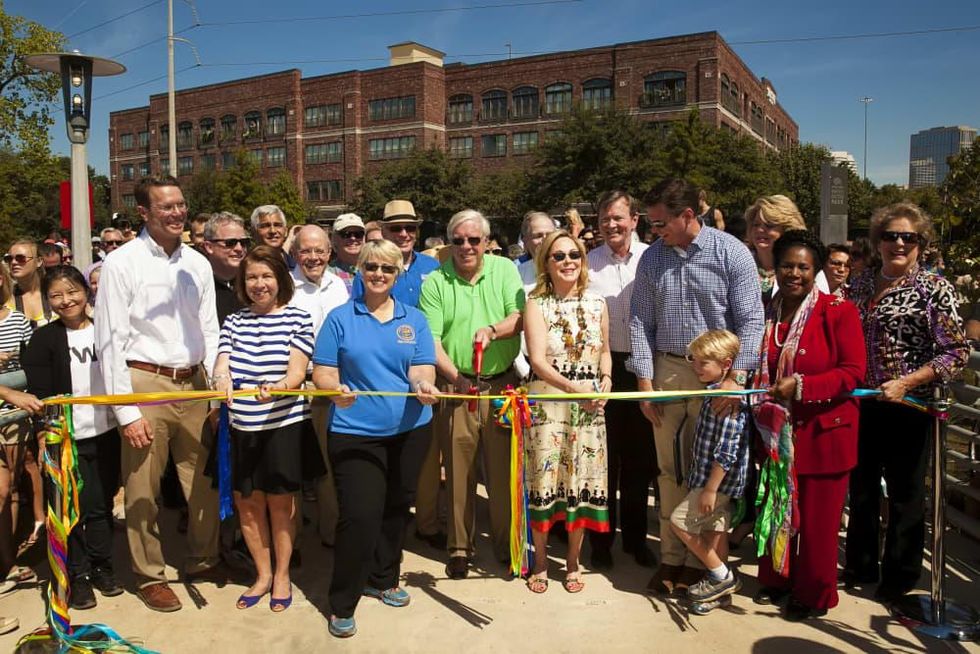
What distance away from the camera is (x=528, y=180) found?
40906mm

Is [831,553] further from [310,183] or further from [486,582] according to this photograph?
[310,183]

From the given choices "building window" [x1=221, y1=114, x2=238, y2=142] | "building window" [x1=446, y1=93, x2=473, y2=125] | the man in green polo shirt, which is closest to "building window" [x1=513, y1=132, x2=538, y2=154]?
"building window" [x1=446, y1=93, x2=473, y2=125]

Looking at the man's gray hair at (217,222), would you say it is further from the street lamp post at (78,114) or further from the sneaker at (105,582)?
the street lamp post at (78,114)

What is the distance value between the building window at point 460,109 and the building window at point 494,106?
3.69 ft

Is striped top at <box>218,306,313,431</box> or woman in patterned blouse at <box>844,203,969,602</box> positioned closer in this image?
woman in patterned blouse at <box>844,203,969,602</box>

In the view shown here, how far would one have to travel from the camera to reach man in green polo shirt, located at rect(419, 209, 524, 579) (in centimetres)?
443

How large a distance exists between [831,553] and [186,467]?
3.71 metres

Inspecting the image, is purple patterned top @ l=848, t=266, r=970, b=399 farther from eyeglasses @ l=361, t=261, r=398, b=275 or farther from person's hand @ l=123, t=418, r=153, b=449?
person's hand @ l=123, t=418, r=153, b=449

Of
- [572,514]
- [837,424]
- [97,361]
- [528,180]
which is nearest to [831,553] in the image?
[837,424]

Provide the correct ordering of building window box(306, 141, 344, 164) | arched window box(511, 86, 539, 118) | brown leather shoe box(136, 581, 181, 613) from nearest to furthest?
brown leather shoe box(136, 581, 181, 613) < arched window box(511, 86, 539, 118) < building window box(306, 141, 344, 164)

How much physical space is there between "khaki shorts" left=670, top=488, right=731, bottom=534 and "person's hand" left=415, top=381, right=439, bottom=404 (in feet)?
4.84

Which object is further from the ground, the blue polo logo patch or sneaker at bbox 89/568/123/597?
the blue polo logo patch

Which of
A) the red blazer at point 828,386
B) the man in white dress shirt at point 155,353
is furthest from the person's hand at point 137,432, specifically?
the red blazer at point 828,386

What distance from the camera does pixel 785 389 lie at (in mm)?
3688
